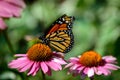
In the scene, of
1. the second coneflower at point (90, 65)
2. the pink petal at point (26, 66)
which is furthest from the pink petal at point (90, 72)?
the pink petal at point (26, 66)

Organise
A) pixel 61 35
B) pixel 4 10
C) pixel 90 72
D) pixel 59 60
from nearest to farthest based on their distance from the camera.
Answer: pixel 90 72 < pixel 59 60 < pixel 61 35 < pixel 4 10

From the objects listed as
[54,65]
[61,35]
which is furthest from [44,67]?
[61,35]

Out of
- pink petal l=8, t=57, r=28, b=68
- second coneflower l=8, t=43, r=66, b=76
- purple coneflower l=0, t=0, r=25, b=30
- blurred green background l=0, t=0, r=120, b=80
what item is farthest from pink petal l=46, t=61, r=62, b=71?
blurred green background l=0, t=0, r=120, b=80

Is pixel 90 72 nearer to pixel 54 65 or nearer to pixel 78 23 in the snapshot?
pixel 54 65

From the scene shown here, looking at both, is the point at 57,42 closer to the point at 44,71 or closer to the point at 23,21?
the point at 44,71

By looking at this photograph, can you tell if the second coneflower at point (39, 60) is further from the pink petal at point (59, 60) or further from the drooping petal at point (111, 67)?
the drooping petal at point (111, 67)

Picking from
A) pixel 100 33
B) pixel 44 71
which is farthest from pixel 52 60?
pixel 100 33
